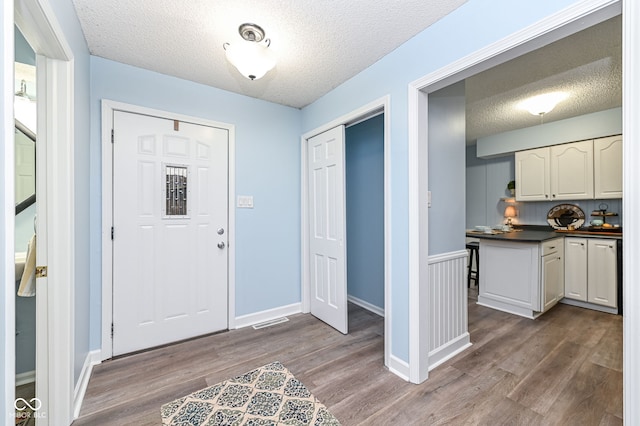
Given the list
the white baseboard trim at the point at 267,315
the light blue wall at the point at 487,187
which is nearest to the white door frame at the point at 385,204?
the white baseboard trim at the point at 267,315

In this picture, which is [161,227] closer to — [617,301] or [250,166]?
[250,166]

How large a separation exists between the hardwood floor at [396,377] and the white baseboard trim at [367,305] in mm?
379

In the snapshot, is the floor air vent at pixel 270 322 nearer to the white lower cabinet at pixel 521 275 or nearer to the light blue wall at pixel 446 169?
the light blue wall at pixel 446 169

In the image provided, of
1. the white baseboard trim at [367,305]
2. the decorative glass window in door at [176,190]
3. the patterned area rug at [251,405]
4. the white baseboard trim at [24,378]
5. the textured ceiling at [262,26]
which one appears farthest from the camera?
the white baseboard trim at [367,305]

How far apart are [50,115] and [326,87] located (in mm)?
2105

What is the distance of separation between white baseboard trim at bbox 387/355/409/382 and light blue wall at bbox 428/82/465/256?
0.84 meters

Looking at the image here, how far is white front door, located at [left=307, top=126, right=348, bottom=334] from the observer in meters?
2.68

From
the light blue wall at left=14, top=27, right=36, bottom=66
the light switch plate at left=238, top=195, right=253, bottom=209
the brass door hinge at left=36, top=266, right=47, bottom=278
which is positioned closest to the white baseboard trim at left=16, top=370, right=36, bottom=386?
the brass door hinge at left=36, top=266, right=47, bottom=278

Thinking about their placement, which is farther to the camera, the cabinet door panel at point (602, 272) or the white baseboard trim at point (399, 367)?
the cabinet door panel at point (602, 272)

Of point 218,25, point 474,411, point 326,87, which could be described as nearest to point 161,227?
point 218,25

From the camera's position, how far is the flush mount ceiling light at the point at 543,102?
3.10m

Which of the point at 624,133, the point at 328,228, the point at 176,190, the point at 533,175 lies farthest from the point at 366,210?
the point at 533,175

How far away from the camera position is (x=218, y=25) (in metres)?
1.83

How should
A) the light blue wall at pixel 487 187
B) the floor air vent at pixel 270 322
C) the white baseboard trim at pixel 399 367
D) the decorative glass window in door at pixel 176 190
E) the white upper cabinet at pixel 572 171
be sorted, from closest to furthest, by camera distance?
the white baseboard trim at pixel 399 367, the decorative glass window in door at pixel 176 190, the floor air vent at pixel 270 322, the white upper cabinet at pixel 572 171, the light blue wall at pixel 487 187
